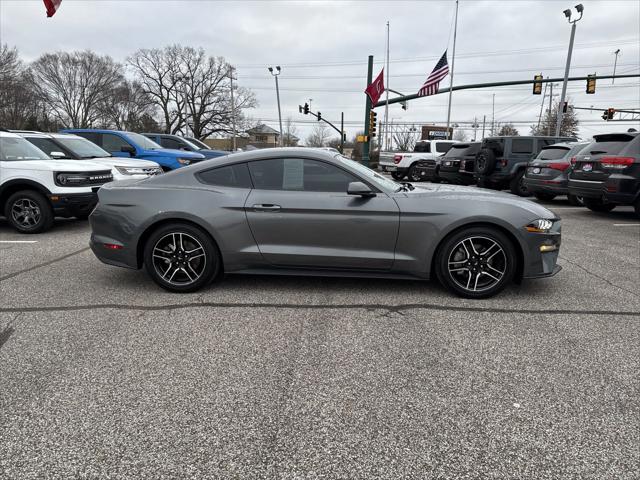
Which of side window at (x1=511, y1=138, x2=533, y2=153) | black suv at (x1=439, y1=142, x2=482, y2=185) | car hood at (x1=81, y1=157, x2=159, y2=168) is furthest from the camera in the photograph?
black suv at (x1=439, y1=142, x2=482, y2=185)

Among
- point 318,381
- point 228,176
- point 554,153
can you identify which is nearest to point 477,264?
point 318,381

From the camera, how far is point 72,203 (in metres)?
7.35

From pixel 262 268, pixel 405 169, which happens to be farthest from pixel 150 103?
pixel 262 268

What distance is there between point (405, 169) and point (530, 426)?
18.1 metres

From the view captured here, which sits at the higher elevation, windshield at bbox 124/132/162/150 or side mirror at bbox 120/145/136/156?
windshield at bbox 124/132/162/150

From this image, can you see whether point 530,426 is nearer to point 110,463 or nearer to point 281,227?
point 110,463

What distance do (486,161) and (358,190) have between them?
10575 millimetres

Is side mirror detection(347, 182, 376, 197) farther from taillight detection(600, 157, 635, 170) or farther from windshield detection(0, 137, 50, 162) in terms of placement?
taillight detection(600, 157, 635, 170)

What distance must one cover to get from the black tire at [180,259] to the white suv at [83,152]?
4601 mm

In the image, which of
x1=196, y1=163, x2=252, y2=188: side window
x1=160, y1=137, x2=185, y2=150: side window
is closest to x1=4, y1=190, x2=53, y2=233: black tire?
x1=196, y1=163, x2=252, y2=188: side window

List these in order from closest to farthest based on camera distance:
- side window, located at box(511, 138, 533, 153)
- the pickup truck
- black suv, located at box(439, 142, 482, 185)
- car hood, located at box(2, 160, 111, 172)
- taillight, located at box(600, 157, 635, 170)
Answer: car hood, located at box(2, 160, 111, 172) → taillight, located at box(600, 157, 635, 170) → side window, located at box(511, 138, 533, 153) → black suv, located at box(439, 142, 482, 185) → the pickup truck

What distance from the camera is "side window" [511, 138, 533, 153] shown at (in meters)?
13.5

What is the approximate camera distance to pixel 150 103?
6050 centimetres

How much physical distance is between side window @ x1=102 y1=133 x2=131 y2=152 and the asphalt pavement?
8607mm
